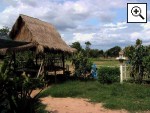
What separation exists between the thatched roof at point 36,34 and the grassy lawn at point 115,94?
3438 mm

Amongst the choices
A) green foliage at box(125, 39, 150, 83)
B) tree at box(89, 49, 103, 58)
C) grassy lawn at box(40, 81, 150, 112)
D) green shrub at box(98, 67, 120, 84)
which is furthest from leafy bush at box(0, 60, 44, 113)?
tree at box(89, 49, 103, 58)

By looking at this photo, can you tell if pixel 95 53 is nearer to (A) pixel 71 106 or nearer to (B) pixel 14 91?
(A) pixel 71 106

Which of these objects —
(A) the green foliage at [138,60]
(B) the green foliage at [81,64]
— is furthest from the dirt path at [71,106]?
(B) the green foliage at [81,64]

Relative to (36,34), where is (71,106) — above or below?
below

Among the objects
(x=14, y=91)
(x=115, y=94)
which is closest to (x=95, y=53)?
(x=115, y=94)

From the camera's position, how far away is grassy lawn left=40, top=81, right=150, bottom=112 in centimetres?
1227

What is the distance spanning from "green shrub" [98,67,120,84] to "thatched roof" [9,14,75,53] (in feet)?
10.6

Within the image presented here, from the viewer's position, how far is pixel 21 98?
927cm

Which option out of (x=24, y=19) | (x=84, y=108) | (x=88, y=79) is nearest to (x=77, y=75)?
(x=88, y=79)

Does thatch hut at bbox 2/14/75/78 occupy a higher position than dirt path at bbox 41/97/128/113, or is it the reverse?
thatch hut at bbox 2/14/75/78

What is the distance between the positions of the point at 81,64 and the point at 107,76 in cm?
332

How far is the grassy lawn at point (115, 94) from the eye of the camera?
1227 centimetres

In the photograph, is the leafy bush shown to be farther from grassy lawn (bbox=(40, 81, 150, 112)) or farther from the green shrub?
the green shrub

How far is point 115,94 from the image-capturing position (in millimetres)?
14867
